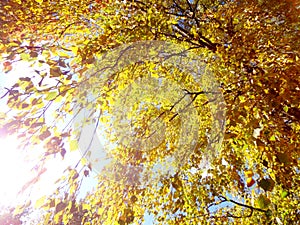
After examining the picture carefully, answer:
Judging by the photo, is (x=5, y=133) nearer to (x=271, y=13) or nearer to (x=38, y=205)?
(x=38, y=205)

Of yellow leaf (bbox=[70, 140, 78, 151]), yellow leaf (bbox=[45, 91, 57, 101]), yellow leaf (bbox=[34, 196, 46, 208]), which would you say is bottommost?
yellow leaf (bbox=[34, 196, 46, 208])

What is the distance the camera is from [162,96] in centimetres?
553

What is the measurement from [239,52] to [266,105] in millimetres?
1411

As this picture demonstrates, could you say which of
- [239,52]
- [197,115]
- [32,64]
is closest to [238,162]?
[197,115]

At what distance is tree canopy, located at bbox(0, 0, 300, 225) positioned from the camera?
2875 millimetres

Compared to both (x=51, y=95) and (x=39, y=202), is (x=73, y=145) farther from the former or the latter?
(x=39, y=202)

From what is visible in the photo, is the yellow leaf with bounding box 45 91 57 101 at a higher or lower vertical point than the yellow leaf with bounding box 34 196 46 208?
higher

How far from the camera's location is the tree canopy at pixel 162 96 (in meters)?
2.88

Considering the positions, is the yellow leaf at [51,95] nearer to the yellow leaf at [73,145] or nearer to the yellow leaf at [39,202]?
the yellow leaf at [73,145]

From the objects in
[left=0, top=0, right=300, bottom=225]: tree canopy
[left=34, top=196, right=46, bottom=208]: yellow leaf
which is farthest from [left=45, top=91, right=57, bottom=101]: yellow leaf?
[left=34, top=196, right=46, bottom=208]: yellow leaf

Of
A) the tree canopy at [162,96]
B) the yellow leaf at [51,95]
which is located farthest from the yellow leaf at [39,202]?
the yellow leaf at [51,95]

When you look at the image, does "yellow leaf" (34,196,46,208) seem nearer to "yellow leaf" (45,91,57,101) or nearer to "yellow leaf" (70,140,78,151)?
"yellow leaf" (70,140,78,151)

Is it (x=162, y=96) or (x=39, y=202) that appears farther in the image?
(x=162, y=96)

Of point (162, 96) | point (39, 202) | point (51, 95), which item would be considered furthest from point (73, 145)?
point (162, 96)
